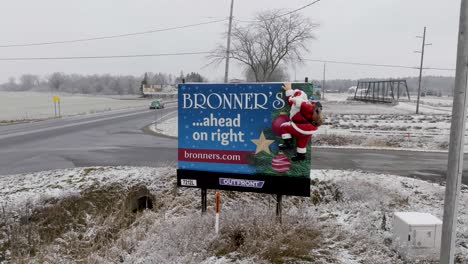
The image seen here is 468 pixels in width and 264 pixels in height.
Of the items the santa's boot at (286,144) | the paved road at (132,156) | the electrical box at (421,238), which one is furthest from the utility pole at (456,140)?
the paved road at (132,156)

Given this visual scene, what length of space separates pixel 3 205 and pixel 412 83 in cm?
21645

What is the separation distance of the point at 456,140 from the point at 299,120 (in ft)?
8.79

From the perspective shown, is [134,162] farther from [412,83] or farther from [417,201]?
[412,83]

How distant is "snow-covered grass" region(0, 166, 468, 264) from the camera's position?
18.6ft

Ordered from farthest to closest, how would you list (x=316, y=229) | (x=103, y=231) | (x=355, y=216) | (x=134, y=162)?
(x=134, y=162) → (x=103, y=231) → (x=355, y=216) → (x=316, y=229)

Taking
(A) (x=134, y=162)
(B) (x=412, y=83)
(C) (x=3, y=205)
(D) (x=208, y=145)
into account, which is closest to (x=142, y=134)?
(A) (x=134, y=162)

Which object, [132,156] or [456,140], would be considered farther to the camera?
[132,156]

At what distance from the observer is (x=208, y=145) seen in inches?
273

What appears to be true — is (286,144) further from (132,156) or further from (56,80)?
(56,80)

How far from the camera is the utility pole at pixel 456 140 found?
12.4 feet

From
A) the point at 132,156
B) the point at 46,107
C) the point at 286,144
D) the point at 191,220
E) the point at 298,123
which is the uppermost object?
the point at 298,123

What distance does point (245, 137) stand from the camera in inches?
262

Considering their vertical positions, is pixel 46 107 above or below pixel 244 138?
below

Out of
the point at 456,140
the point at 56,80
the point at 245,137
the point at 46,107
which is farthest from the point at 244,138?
the point at 56,80
